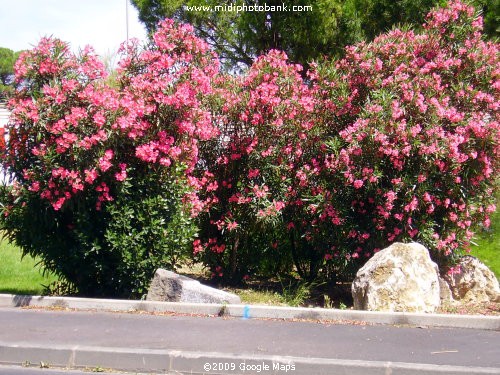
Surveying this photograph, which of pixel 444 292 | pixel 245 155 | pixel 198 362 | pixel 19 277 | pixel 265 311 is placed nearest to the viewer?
pixel 198 362

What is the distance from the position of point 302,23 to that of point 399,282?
865cm

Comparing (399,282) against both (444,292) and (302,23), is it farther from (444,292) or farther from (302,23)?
(302,23)

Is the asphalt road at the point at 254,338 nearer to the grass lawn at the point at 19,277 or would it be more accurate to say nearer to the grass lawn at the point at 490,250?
the grass lawn at the point at 19,277

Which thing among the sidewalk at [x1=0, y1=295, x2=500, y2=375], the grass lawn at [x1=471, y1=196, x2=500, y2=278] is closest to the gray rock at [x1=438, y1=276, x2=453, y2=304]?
the sidewalk at [x1=0, y1=295, x2=500, y2=375]

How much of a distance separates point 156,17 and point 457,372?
1310 centimetres

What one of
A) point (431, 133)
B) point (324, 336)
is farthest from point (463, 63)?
point (324, 336)

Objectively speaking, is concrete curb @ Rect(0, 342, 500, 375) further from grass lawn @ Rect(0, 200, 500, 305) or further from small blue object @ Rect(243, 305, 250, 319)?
grass lawn @ Rect(0, 200, 500, 305)

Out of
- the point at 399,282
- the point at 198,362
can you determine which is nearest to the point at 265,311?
the point at 399,282

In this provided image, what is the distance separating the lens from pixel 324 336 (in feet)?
19.8

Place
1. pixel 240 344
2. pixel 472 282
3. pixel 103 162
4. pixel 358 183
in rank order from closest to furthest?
pixel 240 344 → pixel 103 162 → pixel 358 183 → pixel 472 282

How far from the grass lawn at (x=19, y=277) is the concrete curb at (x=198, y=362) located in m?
3.03

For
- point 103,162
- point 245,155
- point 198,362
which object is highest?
point 245,155

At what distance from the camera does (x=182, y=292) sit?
7.21 meters

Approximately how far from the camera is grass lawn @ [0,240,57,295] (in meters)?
9.12
